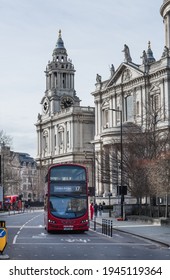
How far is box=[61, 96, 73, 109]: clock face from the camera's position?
144837 mm

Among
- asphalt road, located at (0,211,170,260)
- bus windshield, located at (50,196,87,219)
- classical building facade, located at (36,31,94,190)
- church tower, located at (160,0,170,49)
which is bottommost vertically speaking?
asphalt road, located at (0,211,170,260)

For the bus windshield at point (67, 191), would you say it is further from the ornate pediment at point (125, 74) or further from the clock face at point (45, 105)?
the clock face at point (45, 105)

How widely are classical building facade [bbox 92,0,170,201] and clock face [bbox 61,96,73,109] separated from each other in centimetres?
3344

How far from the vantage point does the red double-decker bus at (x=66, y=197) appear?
35781 mm

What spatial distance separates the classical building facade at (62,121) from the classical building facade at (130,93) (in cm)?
1911

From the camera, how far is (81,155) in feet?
429

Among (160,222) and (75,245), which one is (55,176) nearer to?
(75,245)

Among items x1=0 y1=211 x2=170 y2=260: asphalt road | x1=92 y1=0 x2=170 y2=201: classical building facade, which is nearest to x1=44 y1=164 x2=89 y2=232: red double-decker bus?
x1=0 y1=211 x2=170 y2=260: asphalt road

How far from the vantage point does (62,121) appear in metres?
137

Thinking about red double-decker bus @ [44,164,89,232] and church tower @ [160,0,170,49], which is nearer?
red double-decker bus @ [44,164,89,232]

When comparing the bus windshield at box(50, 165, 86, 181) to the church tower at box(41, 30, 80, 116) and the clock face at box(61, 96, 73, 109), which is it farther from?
the clock face at box(61, 96, 73, 109)

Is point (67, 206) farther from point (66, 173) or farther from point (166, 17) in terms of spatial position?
point (166, 17)

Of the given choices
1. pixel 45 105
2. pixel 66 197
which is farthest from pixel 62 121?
pixel 66 197

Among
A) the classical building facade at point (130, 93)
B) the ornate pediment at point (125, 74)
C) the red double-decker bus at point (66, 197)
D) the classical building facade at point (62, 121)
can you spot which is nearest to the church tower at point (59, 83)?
the classical building facade at point (62, 121)
